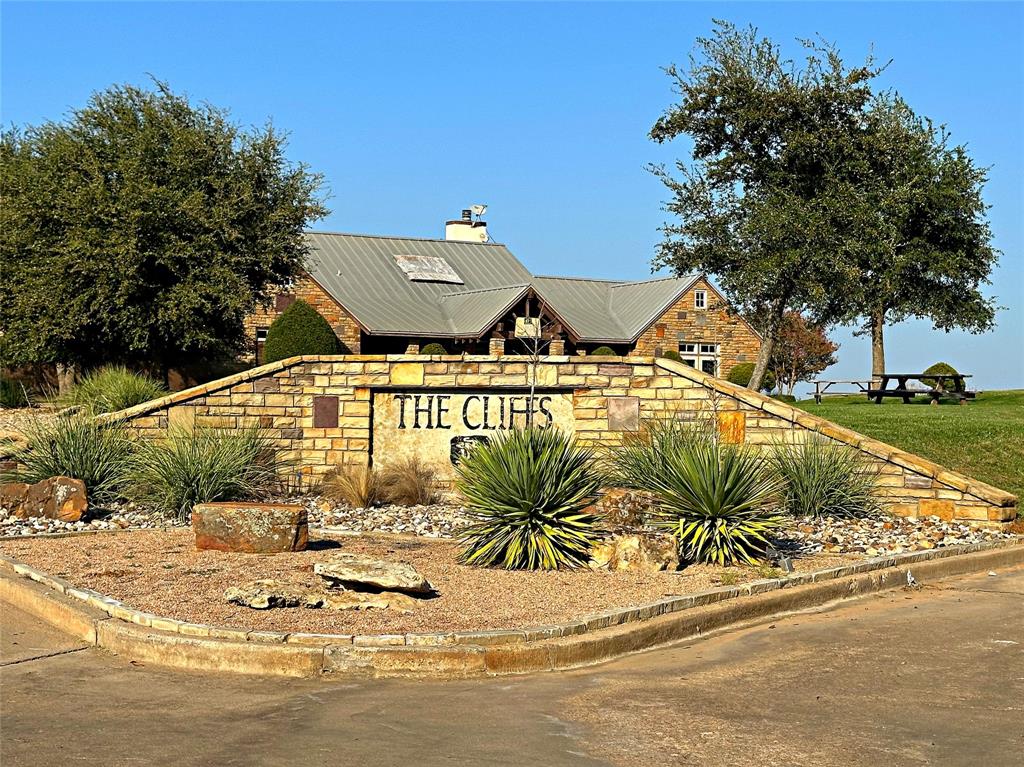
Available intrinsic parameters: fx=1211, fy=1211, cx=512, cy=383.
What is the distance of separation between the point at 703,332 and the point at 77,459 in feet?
127

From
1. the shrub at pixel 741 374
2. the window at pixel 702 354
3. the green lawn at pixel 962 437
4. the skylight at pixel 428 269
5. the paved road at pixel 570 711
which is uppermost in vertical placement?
the skylight at pixel 428 269

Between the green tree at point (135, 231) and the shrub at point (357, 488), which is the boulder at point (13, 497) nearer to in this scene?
the shrub at point (357, 488)

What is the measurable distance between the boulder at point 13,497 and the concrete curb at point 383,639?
12.6 ft

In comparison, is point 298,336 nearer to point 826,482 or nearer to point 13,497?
point 13,497

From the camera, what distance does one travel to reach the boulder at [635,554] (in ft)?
32.9

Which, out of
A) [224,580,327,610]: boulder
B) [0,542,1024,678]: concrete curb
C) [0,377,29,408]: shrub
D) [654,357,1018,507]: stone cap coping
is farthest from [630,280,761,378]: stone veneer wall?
[224,580,327,610]: boulder

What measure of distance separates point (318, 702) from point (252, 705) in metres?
0.35

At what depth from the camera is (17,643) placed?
768 centimetres

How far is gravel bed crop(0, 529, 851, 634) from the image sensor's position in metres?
7.88

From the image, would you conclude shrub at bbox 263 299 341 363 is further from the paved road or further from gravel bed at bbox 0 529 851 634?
the paved road

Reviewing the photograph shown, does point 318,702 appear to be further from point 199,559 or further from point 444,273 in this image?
point 444,273

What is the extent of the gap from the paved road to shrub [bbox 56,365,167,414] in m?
10.9

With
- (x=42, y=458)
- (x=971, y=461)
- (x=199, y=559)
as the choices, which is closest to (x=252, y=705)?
(x=199, y=559)

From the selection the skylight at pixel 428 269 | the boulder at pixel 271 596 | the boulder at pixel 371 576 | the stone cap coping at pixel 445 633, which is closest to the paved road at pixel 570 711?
the stone cap coping at pixel 445 633
